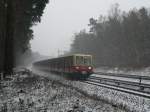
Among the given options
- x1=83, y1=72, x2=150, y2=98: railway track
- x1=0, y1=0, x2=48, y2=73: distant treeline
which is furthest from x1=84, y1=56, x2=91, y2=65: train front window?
x1=0, y1=0, x2=48, y2=73: distant treeline

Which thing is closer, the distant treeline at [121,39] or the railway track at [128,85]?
the railway track at [128,85]

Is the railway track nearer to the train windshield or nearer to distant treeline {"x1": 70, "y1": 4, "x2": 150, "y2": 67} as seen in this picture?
the train windshield

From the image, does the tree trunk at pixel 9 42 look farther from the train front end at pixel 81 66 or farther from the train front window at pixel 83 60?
the train front window at pixel 83 60

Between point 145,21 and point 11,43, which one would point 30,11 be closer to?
point 11,43

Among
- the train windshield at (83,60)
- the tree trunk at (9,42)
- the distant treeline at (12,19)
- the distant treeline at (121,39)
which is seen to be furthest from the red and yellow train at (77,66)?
the distant treeline at (121,39)

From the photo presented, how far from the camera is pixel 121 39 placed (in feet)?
245

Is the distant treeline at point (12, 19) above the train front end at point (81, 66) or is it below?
above

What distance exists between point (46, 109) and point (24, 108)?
2.67 feet

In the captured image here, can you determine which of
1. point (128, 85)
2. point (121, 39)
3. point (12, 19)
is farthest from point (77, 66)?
point (121, 39)

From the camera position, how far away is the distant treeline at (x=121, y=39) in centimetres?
6351

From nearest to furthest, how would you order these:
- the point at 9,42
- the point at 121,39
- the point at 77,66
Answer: the point at 9,42 < the point at 77,66 < the point at 121,39

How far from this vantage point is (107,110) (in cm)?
980

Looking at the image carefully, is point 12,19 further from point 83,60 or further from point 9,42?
point 83,60

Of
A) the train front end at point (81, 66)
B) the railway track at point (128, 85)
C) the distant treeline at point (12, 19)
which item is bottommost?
the railway track at point (128, 85)
